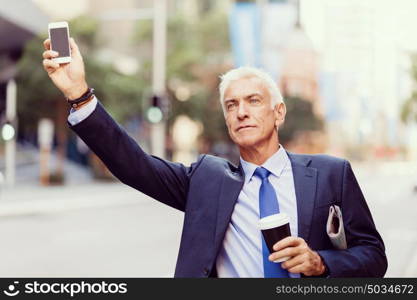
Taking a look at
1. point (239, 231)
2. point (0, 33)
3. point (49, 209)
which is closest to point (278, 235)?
point (239, 231)

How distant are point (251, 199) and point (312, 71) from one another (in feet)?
250

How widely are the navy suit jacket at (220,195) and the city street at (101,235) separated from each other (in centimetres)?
633

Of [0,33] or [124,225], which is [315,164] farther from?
[0,33]

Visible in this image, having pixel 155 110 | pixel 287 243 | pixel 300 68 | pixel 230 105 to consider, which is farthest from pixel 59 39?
pixel 300 68

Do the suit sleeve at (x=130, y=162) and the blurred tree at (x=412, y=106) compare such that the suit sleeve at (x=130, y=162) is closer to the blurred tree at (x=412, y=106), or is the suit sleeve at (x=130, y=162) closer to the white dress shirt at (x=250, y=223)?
the white dress shirt at (x=250, y=223)

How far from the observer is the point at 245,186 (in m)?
2.18

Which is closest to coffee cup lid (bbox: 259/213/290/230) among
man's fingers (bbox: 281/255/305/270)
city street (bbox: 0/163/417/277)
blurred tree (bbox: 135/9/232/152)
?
man's fingers (bbox: 281/255/305/270)

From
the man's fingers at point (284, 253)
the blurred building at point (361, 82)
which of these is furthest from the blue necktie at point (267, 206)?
the blurred building at point (361, 82)

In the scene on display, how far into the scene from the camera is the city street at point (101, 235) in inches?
366

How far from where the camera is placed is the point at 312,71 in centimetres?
7719

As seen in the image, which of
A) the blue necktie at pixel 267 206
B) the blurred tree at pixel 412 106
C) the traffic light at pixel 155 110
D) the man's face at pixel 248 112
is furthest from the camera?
the traffic light at pixel 155 110

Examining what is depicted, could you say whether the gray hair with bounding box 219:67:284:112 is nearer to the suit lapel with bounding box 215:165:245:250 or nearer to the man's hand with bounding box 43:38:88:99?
the suit lapel with bounding box 215:165:245:250

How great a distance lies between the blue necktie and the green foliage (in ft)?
138

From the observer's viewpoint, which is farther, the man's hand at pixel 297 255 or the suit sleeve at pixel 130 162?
the suit sleeve at pixel 130 162
